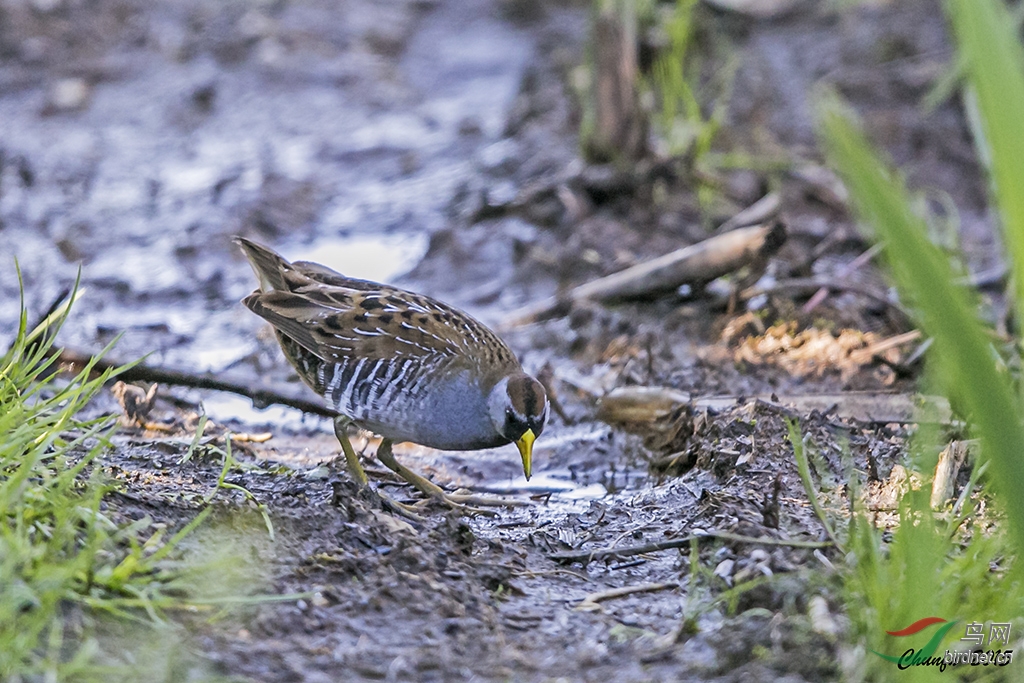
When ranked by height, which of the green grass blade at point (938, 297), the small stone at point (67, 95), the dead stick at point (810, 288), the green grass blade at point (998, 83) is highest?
the green grass blade at point (998, 83)

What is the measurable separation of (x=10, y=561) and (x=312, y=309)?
1.90 metres

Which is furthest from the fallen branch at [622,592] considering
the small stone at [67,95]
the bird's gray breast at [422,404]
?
the small stone at [67,95]

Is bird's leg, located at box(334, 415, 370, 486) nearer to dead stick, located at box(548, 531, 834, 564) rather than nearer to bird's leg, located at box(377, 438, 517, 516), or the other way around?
bird's leg, located at box(377, 438, 517, 516)

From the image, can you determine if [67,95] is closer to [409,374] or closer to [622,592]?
[409,374]

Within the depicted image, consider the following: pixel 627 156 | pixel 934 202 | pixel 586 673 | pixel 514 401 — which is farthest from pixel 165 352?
pixel 934 202

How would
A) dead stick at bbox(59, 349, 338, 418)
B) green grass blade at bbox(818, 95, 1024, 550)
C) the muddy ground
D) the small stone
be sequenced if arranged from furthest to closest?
the small stone
dead stick at bbox(59, 349, 338, 418)
the muddy ground
green grass blade at bbox(818, 95, 1024, 550)

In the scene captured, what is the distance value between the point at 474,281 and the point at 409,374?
7.72ft

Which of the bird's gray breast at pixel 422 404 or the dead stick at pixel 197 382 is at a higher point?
the bird's gray breast at pixel 422 404

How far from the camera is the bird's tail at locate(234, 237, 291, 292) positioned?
4570mm

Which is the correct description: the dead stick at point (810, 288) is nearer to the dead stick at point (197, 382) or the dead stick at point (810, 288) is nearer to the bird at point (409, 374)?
the bird at point (409, 374)

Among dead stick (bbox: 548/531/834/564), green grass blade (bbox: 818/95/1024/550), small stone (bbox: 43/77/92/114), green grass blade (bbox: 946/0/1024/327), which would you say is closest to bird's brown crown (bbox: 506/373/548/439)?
dead stick (bbox: 548/531/834/564)

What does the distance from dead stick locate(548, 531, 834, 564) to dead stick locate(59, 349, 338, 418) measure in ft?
5.04

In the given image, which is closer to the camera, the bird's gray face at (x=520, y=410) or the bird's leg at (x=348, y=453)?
the bird's gray face at (x=520, y=410)

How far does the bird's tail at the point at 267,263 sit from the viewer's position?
15.0ft
